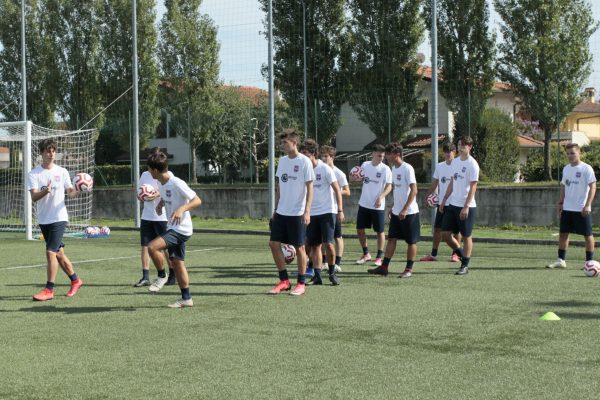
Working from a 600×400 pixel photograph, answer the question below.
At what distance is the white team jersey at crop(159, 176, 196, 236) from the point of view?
32.1 feet

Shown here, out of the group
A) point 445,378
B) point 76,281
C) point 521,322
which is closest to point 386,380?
point 445,378

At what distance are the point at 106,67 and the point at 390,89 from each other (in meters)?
15.5

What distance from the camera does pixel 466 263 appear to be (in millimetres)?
13219

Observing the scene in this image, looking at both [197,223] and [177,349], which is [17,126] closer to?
[197,223]

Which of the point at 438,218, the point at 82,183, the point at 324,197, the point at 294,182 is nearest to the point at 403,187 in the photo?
the point at 324,197

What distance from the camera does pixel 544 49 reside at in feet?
112

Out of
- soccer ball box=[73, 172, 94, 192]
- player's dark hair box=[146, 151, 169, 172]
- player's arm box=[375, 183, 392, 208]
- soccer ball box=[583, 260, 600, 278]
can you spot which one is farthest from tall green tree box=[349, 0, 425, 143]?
player's dark hair box=[146, 151, 169, 172]

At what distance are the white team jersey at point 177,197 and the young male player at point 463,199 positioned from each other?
4886mm

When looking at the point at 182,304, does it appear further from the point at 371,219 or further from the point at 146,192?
the point at 371,219

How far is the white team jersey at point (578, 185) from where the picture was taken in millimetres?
13320

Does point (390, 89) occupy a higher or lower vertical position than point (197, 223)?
higher

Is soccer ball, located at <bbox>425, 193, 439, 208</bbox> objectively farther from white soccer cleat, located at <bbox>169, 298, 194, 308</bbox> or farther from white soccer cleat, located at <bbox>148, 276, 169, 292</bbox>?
white soccer cleat, located at <bbox>169, 298, 194, 308</bbox>

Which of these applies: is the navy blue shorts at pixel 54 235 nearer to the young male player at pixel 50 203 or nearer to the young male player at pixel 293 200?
the young male player at pixel 50 203

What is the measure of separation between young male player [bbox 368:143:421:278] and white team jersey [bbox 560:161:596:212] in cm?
253
